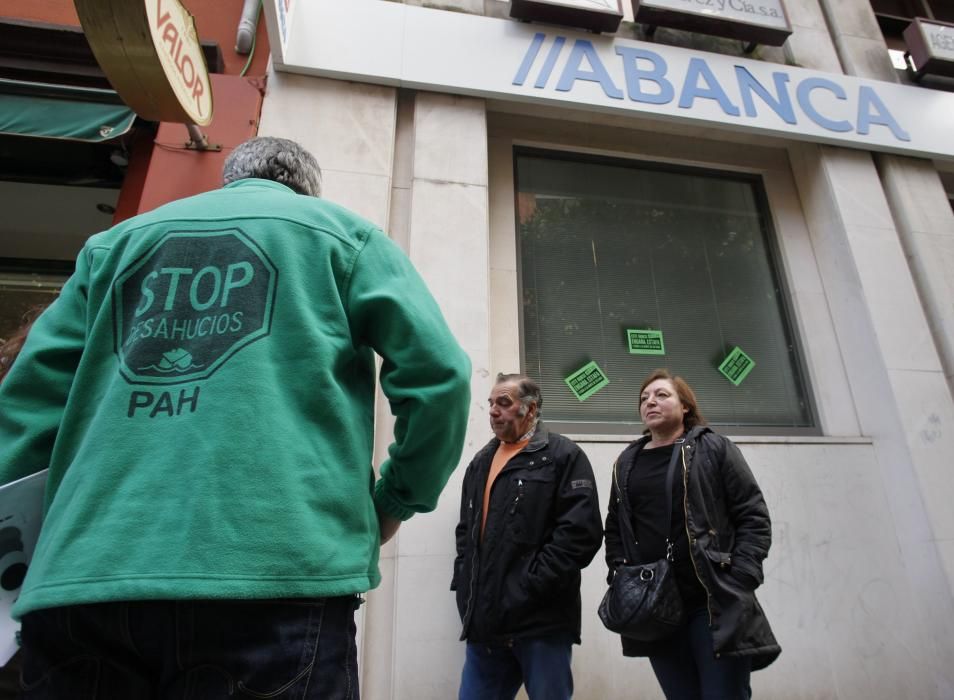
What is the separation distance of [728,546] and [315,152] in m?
3.89

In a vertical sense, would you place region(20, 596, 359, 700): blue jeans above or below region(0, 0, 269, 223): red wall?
below

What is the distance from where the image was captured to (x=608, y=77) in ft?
17.7

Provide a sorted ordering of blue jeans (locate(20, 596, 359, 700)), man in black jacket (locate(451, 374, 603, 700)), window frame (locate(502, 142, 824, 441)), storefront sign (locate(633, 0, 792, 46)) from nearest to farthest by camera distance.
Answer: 1. blue jeans (locate(20, 596, 359, 700))
2. man in black jacket (locate(451, 374, 603, 700))
3. window frame (locate(502, 142, 824, 441))
4. storefront sign (locate(633, 0, 792, 46))

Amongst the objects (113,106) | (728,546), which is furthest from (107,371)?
(113,106)

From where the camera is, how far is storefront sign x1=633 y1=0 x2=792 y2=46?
5.70 meters

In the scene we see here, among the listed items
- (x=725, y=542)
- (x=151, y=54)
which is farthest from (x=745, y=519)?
(x=151, y=54)

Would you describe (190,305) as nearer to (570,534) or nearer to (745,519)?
(570,534)

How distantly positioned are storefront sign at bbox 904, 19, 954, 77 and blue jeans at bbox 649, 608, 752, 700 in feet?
21.6

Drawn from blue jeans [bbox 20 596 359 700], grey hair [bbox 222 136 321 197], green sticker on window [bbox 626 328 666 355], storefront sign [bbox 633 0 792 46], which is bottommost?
blue jeans [bbox 20 596 359 700]

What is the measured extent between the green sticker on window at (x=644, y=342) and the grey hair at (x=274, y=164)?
3995mm

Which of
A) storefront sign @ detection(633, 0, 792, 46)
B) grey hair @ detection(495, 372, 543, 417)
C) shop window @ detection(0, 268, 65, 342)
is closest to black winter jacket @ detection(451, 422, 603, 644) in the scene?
grey hair @ detection(495, 372, 543, 417)

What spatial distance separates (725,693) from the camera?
7.86 ft

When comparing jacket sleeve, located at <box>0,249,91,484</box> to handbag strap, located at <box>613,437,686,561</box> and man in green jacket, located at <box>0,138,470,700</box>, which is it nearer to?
man in green jacket, located at <box>0,138,470,700</box>

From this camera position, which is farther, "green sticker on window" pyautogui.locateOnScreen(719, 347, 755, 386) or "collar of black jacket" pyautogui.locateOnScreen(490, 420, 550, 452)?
"green sticker on window" pyautogui.locateOnScreen(719, 347, 755, 386)
